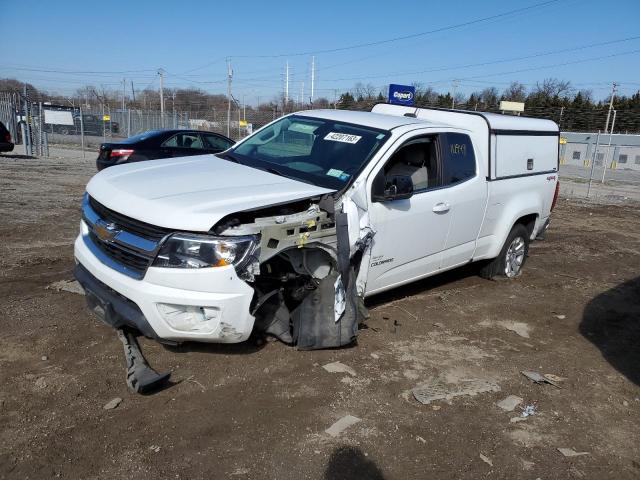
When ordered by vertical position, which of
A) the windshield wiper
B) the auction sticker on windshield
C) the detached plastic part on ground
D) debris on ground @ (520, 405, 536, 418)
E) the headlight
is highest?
the auction sticker on windshield

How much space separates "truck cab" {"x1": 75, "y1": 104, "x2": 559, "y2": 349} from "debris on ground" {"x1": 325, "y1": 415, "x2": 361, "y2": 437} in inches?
31.5

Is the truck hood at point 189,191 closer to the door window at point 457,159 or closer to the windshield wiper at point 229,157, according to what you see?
the windshield wiper at point 229,157

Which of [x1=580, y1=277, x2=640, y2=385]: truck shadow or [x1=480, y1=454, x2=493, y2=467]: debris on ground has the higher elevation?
[x1=480, y1=454, x2=493, y2=467]: debris on ground

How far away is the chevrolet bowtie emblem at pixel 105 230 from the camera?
140 inches

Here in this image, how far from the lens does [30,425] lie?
3.00 m

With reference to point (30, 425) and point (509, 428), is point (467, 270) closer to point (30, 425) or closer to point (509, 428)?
point (509, 428)

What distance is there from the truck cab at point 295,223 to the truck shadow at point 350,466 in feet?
3.46

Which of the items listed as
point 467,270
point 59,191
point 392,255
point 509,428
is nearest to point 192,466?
point 509,428

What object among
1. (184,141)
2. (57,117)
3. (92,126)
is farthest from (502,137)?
(92,126)

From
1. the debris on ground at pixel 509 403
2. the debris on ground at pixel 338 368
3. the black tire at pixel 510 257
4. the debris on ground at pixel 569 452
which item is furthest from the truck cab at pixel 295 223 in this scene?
the debris on ground at pixel 569 452

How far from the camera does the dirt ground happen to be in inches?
113

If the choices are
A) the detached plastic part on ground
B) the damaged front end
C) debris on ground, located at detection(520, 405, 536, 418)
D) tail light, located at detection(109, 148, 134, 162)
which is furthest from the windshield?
tail light, located at detection(109, 148, 134, 162)

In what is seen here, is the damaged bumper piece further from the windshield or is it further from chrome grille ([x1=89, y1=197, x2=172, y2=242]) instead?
the windshield

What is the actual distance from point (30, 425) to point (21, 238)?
472cm
